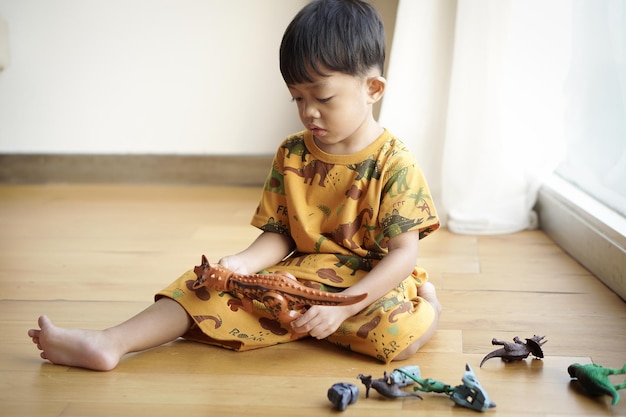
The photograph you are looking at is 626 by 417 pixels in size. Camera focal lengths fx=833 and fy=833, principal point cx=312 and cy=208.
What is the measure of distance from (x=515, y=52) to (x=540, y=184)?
0.31 m

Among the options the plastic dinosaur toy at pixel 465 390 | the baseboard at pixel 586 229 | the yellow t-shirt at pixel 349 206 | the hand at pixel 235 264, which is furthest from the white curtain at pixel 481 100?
the plastic dinosaur toy at pixel 465 390

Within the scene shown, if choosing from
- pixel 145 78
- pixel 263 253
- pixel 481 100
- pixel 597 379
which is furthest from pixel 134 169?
pixel 597 379

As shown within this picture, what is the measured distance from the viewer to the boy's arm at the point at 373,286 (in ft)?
3.74

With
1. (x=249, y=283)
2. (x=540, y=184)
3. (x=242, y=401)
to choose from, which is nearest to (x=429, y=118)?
(x=540, y=184)

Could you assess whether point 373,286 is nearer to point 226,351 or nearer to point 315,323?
point 315,323

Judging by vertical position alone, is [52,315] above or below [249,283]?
below

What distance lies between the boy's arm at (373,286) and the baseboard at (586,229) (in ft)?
1.52

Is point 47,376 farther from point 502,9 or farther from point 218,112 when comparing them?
point 218,112

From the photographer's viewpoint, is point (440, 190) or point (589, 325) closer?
point (589, 325)

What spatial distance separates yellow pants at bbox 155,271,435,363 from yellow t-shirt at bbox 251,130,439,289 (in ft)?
0.23

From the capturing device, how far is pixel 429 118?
1.97 m

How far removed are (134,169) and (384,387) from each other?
1.61 m

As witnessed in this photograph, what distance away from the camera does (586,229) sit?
1.65 meters

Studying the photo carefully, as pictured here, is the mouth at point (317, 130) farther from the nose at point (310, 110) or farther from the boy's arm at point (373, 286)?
the boy's arm at point (373, 286)
